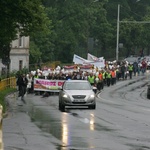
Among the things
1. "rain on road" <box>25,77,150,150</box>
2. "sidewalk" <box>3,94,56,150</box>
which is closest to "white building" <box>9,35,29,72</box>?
"rain on road" <box>25,77,150,150</box>

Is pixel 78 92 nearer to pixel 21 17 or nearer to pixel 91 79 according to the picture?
pixel 21 17

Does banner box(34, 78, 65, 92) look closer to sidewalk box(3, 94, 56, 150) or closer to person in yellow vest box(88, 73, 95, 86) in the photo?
person in yellow vest box(88, 73, 95, 86)

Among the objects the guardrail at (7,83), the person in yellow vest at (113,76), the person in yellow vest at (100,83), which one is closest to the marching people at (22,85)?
the guardrail at (7,83)

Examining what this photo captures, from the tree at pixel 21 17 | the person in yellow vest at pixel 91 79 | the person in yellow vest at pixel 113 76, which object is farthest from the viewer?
the person in yellow vest at pixel 113 76

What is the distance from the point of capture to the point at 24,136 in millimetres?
19266

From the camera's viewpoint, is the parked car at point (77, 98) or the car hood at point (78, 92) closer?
the parked car at point (77, 98)

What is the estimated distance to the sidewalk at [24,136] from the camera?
16844 millimetres

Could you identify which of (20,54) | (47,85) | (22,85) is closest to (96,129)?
(22,85)

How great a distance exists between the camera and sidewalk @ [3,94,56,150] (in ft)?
55.3

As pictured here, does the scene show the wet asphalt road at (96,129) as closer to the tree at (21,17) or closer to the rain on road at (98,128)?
the rain on road at (98,128)

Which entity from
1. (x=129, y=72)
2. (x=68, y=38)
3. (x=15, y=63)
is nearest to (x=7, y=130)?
(x=129, y=72)

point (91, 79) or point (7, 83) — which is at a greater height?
point (91, 79)

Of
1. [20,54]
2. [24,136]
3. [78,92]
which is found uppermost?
[20,54]

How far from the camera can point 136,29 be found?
10056cm
